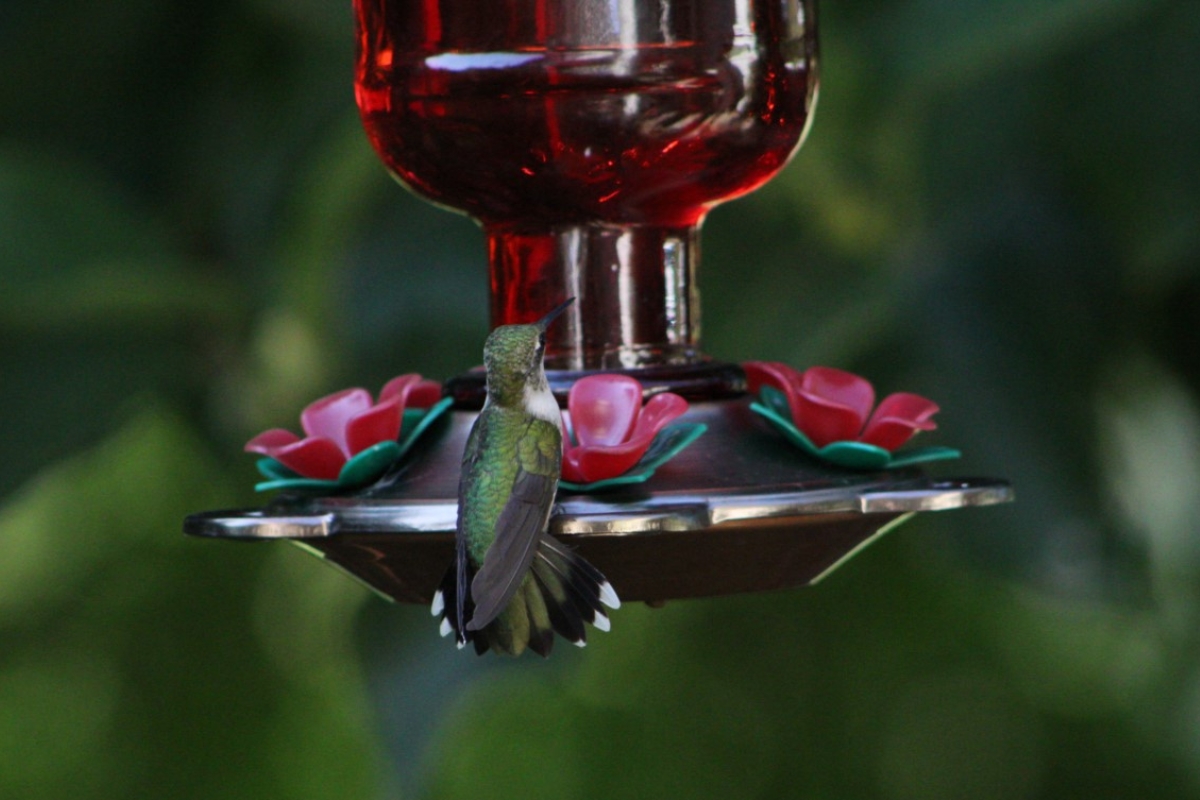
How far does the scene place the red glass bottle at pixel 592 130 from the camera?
3.73 ft

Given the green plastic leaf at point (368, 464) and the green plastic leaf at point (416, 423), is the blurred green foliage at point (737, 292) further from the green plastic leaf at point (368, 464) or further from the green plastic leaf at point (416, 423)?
the green plastic leaf at point (368, 464)

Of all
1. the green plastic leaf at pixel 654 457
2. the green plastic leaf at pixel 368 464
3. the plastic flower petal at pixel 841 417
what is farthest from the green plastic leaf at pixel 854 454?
the green plastic leaf at pixel 368 464

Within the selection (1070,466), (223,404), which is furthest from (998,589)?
(223,404)

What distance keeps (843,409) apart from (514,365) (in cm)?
28

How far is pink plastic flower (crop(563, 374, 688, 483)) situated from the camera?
104 centimetres

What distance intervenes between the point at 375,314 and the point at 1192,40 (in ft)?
3.75

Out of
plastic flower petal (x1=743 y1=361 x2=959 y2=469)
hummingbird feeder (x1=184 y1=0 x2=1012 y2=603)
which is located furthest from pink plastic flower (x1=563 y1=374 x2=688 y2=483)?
plastic flower petal (x1=743 y1=361 x2=959 y2=469)

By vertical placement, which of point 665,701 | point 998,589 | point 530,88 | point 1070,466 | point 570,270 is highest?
point 530,88

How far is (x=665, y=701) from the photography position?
317cm

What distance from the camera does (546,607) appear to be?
3.36 ft

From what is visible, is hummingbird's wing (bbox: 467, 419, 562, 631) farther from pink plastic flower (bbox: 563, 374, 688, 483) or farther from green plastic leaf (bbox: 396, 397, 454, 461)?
green plastic leaf (bbox: 396, 397, 454, 461)

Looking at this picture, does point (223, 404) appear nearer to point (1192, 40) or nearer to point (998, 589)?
point (998, 589)

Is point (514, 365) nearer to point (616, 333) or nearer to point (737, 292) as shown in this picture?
point (616, 333)

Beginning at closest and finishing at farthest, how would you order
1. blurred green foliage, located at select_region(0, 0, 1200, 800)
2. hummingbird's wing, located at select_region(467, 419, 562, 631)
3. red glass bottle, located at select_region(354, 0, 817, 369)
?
hummingbird's wing, located at select_region(467, 419, 562, 631)
red glass bottle, located at select_region(354, 0, 817, 369)
blurred green foliage, located at select_region(0, 0, 1200, 800)
